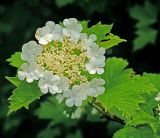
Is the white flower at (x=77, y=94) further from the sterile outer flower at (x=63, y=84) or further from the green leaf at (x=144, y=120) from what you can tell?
the green leaf at (x=144, y=120)

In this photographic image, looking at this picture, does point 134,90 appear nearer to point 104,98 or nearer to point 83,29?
point 104,98

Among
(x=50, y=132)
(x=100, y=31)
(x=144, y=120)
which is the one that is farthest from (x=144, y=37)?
(x=144, y=120)

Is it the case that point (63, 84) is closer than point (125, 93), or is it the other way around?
point (63, 84)

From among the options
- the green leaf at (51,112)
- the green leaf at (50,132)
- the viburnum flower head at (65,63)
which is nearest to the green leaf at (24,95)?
the viburnum flower head at (65,63)

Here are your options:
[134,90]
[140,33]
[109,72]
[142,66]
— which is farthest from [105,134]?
[134,90]

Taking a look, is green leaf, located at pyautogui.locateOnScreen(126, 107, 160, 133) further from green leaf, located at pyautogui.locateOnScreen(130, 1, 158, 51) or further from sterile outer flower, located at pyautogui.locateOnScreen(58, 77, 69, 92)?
green leaf, located at pyautogui.locateOnScreen(130, 1, 158, 51)

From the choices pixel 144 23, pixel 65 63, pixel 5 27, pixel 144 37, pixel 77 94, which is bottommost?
pixel 77 94

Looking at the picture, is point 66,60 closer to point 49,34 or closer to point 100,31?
point 49,34

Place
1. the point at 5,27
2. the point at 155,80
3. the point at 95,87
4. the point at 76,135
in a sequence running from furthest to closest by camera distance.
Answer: the point at 5,27
the point at 76,135
the point at 155,80
the point at 95,87
